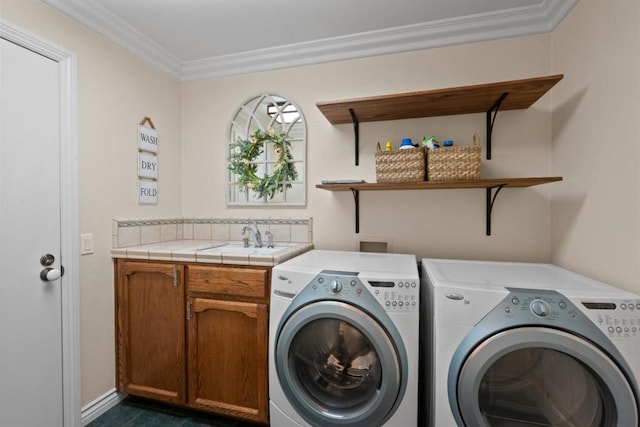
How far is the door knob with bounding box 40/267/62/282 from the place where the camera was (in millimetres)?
1427

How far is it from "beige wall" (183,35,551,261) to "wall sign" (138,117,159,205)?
0.37 meters

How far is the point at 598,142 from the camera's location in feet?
4.29

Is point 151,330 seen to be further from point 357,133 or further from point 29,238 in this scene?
point 357,133

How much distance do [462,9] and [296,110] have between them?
118 cm

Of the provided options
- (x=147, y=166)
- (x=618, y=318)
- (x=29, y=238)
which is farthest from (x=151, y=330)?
(x=618, y=318)

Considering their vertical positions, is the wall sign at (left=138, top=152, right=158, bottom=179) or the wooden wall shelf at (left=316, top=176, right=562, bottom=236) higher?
the wall sign at (left=138, top=152, right=158, bottom=179)

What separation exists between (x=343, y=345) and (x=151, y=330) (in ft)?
4.01

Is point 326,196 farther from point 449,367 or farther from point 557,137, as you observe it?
point 557,137

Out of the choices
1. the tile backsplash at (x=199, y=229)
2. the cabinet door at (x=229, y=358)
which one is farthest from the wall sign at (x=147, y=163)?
the cabinet door at (x=229, y=358)

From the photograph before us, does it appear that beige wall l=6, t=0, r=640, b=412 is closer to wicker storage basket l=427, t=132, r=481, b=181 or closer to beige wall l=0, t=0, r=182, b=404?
beige wall l=0, t=0, r=182, b=404

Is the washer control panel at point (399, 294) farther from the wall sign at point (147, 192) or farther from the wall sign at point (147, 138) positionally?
the wall sign at point (147, 138)

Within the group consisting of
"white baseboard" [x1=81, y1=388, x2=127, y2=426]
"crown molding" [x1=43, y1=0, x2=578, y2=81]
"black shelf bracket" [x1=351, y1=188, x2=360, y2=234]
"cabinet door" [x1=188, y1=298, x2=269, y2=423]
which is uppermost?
"crown molding" [x1=43, y1=0, x2=578, y2=81]

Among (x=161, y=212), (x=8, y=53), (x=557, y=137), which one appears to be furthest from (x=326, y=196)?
(x=8, y=53)

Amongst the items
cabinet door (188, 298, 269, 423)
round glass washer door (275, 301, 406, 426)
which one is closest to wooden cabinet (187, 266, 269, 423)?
cabinet door (188, 298, 269, 423)
